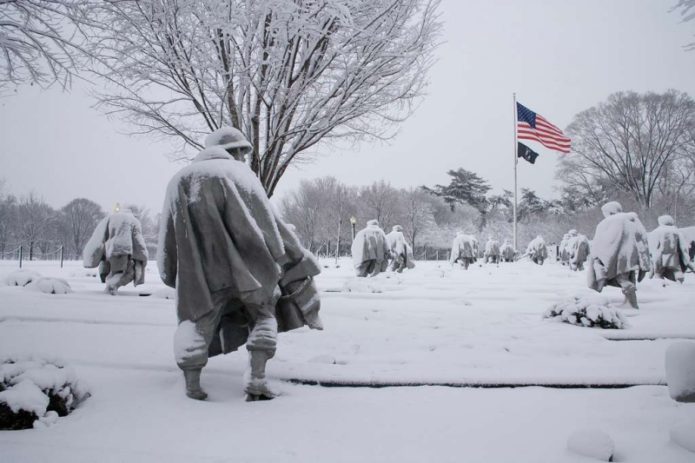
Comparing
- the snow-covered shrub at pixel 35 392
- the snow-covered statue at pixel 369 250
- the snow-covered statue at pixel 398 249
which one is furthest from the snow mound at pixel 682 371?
the snow-covered statue at pixel 398 249

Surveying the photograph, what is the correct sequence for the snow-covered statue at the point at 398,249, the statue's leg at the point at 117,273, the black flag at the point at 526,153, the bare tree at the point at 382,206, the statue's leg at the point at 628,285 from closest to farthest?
the statue's leg at the point at 628,285, the statue's leg at the point at 117,273, the snow-covered statue at the point at 398,249, the black flag at the point at 526,153, the bare tree at the point at 382,206

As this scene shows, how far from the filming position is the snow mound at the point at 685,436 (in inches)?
84.2

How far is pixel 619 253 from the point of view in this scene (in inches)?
287

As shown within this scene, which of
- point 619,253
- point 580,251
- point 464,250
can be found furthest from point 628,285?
point 464,250

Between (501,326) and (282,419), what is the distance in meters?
4.53

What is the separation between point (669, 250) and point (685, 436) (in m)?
12.2

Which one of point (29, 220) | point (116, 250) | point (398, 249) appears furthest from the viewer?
point (29, 220)

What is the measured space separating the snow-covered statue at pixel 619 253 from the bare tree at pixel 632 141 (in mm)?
7297

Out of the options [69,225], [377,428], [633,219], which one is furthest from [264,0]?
[69,225]

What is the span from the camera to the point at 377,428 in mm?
2576

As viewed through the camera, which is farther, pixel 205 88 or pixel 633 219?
pixel 633 219

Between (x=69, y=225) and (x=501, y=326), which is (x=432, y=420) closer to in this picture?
(x=501, y=326)

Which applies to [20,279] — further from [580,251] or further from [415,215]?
[415,215]

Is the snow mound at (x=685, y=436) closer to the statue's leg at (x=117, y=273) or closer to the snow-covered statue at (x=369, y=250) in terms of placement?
the statue's leg at (x=117, y=273)
